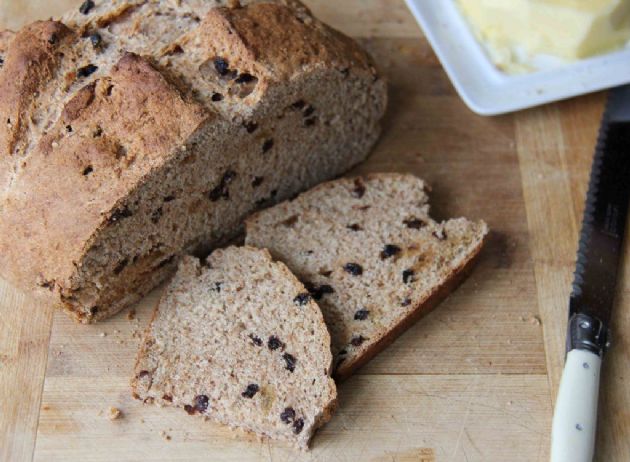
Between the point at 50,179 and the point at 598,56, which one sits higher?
the point at 50,179

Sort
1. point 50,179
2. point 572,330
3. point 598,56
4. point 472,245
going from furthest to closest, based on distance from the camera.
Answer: point 598,56 → point 472,245 → point 572,330 → point 50,179

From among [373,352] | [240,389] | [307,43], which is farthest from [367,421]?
[307,43]

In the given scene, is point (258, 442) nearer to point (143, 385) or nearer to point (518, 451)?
point (143, 385)

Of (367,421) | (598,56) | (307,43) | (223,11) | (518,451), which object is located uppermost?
(223,11)

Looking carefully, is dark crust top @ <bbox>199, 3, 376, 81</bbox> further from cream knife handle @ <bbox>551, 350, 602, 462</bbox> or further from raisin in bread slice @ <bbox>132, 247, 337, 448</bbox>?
cream knife handle @ <bbox>551, 350, 602, 462</bbox>

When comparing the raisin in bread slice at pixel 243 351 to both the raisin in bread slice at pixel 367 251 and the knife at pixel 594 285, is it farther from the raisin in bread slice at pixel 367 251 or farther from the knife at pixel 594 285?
the knife at pixel 594 285

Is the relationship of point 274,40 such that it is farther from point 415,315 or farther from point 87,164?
point 415,315

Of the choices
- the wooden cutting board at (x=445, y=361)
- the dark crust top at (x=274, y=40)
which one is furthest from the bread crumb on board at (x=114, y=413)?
the dark crust top at (x=274, y=40)
